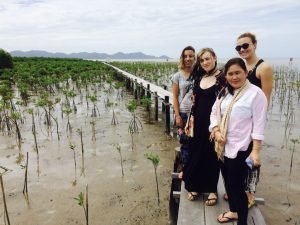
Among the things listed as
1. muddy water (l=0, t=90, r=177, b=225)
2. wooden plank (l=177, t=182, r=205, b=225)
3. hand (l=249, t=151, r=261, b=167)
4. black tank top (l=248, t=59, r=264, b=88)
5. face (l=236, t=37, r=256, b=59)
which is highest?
face (l=236, t=37, r=256, b=59)

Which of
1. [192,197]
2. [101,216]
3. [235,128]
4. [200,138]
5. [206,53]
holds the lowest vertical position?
[101,216]

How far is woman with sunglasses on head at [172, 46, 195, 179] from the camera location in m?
3.44

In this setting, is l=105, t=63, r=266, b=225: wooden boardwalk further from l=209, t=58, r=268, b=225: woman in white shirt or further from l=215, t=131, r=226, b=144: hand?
l=215, t=131, r=226, b=144: hand

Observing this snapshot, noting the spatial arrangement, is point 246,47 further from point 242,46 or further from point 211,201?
point 211,201

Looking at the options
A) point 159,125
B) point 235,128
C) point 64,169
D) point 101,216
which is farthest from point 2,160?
point 235,128

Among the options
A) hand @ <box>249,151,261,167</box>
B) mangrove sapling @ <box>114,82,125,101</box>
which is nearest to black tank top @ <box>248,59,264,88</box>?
hand @ <box>249,151,261,167</box>

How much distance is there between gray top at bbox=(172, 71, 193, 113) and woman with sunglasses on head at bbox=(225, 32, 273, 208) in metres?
0.81

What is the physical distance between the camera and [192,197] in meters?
3.15

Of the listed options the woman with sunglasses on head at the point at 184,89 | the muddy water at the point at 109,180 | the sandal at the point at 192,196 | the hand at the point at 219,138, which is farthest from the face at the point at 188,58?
the muddy water at the point at 109,180

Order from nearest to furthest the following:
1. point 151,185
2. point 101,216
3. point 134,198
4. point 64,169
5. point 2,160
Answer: point 101,216 → point 134,198 → point 151,185 → point 64,169 → point 2,160

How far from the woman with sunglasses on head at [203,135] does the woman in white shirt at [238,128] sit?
0.27m

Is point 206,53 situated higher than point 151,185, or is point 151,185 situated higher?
point 206,53

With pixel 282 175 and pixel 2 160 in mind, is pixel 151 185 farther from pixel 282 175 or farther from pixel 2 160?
pixel 2 160

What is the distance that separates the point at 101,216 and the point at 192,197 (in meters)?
1.38
